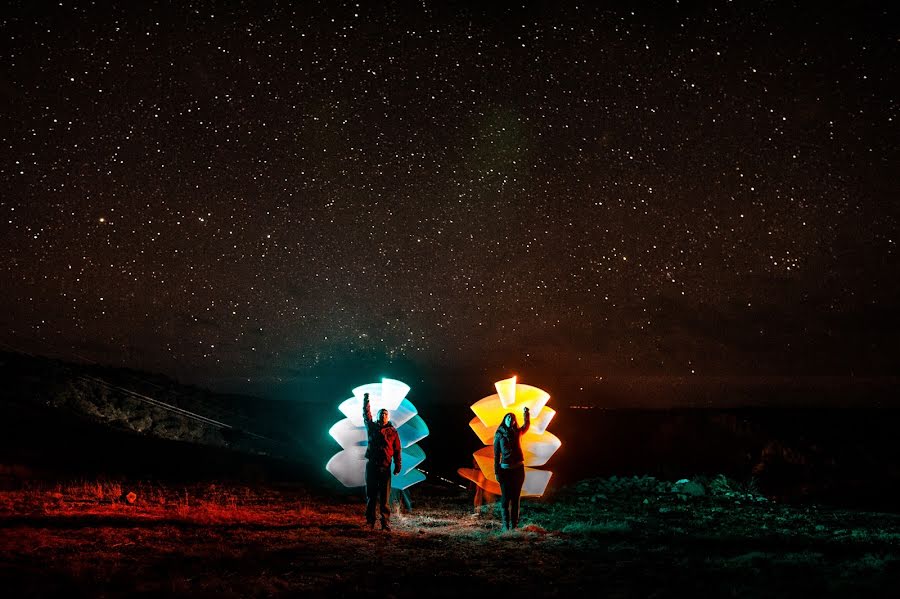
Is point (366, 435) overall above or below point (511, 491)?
above

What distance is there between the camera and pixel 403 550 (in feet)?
27.5

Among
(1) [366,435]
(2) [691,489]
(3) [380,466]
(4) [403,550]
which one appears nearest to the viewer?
(4) [403,550]

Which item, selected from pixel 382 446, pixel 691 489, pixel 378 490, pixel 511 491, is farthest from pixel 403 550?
pixel 691 489

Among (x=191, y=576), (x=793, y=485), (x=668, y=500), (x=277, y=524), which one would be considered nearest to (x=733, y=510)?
(x=668, y=500)

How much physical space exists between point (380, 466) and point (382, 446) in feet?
0.99

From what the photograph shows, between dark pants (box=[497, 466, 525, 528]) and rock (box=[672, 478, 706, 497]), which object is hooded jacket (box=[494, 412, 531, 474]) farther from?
rock (box=[672, 478, 706, 497])

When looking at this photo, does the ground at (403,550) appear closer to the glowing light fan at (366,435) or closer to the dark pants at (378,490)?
the dark pants at (378,490)

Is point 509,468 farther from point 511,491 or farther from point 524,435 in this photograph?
point 524,435

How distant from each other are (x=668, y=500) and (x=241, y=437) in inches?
650

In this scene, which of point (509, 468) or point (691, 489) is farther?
point (691, 489)

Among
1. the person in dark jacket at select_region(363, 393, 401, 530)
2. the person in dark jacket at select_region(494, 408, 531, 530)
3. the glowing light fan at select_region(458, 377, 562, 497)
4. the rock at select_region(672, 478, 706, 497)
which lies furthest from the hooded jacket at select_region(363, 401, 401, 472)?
the rock at select_region(672, 478, 706, 497)

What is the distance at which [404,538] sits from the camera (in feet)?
30.6

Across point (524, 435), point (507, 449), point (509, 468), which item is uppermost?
point (524, 435)

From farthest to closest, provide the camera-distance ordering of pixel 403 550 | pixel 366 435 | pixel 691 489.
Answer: pixel 691 489
pixel 366 435
pixel 403 550
